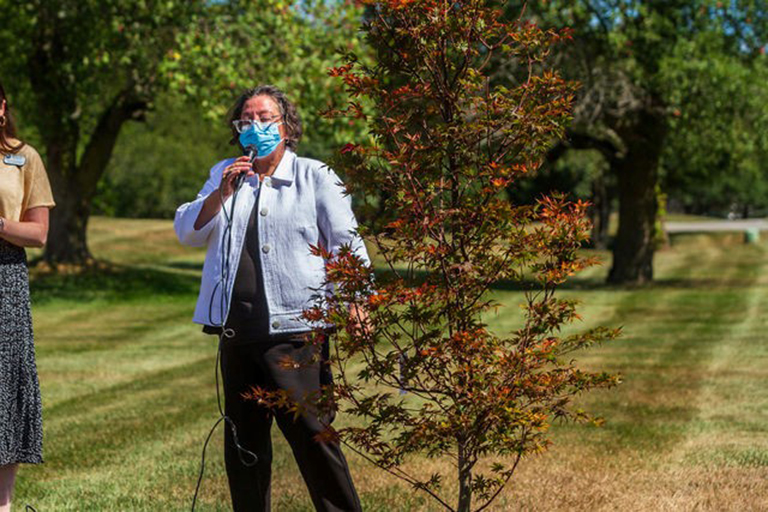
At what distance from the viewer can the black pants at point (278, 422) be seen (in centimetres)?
501

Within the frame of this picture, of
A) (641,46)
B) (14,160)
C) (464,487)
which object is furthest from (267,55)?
(464,487)

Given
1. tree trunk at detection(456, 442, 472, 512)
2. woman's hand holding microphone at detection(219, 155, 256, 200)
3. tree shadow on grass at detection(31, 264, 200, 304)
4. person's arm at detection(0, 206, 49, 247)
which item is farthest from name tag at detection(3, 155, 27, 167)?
tree shadow on grass at detection(31, 264, 200, 304)

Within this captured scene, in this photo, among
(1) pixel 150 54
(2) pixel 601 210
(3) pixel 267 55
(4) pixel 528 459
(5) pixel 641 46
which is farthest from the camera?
(2) pixel 601 210

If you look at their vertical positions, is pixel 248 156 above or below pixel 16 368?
above

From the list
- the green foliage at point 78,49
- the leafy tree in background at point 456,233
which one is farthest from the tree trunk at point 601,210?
the leafy tree in background at point 456,233

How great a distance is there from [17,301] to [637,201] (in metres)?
23.4

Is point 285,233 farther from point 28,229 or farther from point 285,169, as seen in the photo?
point 28,229

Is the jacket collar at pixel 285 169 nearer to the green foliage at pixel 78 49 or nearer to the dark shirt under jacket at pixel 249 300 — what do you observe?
the dark shirt under jacket at pixel 249 300

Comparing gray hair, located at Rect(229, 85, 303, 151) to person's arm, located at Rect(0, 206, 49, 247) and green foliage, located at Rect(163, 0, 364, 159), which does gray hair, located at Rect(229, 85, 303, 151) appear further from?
green foliage, located at Rect(163, 0, 364, 159)

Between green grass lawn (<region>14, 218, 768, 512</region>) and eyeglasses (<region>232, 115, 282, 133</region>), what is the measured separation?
2509mm

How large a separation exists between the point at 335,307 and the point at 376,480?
9.80 feet

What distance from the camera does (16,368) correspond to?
531 centimetres

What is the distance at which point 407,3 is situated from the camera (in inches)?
182

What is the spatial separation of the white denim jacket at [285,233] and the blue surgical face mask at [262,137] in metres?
0.12
